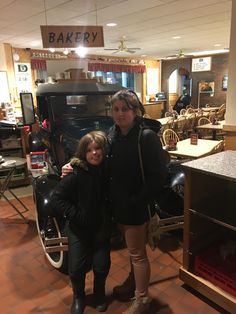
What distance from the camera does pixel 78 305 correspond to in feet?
6.29

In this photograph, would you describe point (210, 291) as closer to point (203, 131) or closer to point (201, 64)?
point (203, 131)

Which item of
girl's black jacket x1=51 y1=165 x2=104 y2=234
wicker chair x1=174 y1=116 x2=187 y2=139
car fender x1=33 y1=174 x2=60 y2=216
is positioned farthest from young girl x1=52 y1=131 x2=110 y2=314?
wicker chair x1=174 y1=116 x2=187 y2=139

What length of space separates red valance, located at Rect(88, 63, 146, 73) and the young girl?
9.28 meters

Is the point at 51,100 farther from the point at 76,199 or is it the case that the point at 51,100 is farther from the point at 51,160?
the point at 76,199

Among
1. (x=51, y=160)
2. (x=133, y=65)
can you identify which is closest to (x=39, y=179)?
(x=51, y=160)

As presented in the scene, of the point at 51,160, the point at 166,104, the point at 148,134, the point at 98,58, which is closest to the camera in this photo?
the point at 148,134

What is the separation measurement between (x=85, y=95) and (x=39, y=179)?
1196 millimetres

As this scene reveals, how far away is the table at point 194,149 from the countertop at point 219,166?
5.28ft

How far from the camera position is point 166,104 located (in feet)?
45.1

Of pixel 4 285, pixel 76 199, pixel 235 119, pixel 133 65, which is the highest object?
pixel 133 65

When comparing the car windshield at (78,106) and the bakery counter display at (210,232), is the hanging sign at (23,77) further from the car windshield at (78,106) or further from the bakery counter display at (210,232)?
the bakery counter display at (210,232)

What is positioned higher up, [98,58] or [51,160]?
[98,58]

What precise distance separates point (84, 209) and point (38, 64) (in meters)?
8.12

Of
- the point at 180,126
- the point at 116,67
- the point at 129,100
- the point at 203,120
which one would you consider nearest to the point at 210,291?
the point at 129,100
